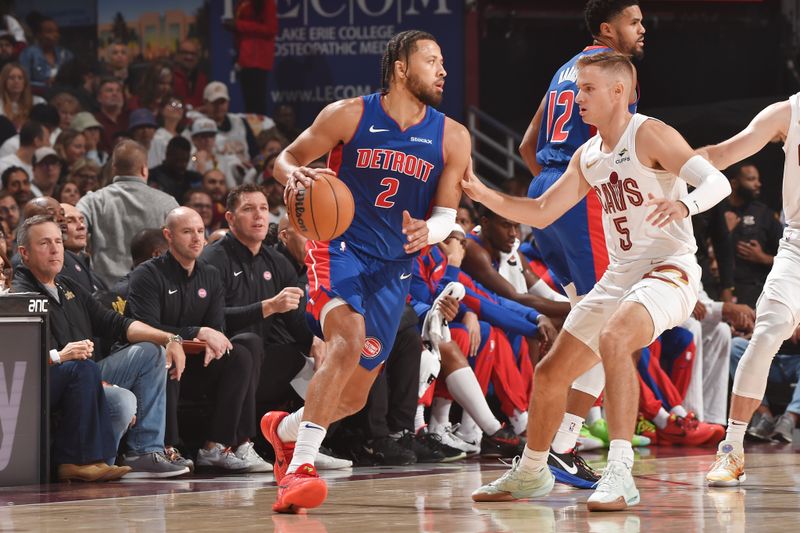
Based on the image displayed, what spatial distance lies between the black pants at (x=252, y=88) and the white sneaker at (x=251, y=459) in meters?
6.88

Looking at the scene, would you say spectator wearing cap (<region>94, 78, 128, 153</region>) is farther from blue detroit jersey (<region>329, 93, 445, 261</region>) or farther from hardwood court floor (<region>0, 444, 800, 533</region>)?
blue detroit jersey (<region>329, 93, 445, 261</region>)

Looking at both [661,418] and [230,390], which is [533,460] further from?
[661,418]

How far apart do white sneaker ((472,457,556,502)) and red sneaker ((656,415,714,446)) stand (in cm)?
355

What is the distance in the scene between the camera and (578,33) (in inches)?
545

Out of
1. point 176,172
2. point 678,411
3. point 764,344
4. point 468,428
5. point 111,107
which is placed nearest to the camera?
point 764,344

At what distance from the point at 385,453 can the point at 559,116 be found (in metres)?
2.21

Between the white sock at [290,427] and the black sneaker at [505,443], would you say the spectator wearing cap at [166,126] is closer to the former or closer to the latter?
the black sneaker at [505,443]

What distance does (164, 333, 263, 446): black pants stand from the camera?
6539 millimetres

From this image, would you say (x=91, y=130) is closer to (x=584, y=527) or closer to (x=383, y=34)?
(x=383, y=34)

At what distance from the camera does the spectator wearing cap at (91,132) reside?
10742 mm

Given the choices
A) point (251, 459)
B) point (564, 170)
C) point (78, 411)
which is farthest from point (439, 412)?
point (78, 411)

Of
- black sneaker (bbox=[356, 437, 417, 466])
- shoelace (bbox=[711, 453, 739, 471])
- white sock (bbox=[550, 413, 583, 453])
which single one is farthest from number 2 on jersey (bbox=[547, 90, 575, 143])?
black sneaker (bbox=[356, 437, 417, 466])

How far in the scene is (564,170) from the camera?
587cm

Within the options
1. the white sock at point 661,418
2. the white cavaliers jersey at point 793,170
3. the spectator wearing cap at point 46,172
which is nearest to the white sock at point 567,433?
the white cavaliers jersey at point 793,170
